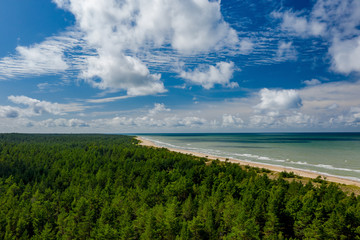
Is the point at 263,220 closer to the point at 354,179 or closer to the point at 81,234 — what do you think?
the point at 81,234

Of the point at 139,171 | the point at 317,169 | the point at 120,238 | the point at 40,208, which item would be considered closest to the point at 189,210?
the point at 120,238

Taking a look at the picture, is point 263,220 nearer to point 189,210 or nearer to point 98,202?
point 189,210

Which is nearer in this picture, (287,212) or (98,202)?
(287,212)

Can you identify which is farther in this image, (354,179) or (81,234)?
(354,179)

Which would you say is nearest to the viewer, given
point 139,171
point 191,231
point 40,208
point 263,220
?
point 191,231

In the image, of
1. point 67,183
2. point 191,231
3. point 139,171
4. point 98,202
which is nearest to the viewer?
point 191,231

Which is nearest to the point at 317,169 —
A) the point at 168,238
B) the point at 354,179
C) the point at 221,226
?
the point at 354,179

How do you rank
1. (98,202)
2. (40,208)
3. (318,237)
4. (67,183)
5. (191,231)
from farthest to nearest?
(67,183) < (98,202) < (40,208) < (191,231) < (318,237)

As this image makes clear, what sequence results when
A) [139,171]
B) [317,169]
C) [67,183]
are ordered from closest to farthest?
[67,183] → [139,171] → [317,169]
